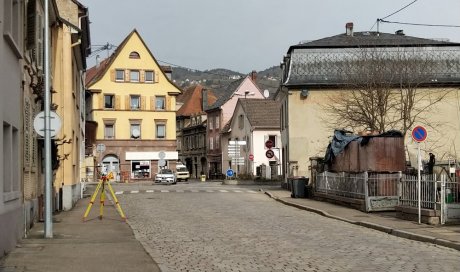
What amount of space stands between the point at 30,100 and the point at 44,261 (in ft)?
21.8

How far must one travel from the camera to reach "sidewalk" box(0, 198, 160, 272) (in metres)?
10.8

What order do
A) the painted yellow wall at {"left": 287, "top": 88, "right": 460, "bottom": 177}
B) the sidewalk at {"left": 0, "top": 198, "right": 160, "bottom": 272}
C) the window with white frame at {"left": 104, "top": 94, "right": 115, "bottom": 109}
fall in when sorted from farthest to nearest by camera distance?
the window with white frame at {"left": 104, "top": 94, "right": 115, "bottom": 109} < the painted yellow wall at {"left": 287, "top": 88, "right": 460, "bottom": 177} < the sidewalk at {"left": 0, "top": 198, "right": 160, "bottom": 272}

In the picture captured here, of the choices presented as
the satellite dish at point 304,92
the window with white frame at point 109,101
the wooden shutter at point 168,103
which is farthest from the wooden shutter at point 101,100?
the satellite dish at point 304,92

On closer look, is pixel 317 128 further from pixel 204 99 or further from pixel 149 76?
pixel 204 99

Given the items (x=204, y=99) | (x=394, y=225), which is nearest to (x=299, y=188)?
(x=394, y=225)

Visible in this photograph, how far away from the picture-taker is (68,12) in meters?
29.4

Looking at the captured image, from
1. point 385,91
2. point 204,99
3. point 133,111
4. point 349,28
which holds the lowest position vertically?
point 385,91

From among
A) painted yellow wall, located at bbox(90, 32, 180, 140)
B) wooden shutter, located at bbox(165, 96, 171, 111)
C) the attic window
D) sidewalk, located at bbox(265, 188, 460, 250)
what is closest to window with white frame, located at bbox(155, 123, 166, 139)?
painted yellow wall, located at bbox(90, 32, 180, 140)

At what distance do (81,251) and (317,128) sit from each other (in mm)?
28877

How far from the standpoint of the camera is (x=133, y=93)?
234 ft

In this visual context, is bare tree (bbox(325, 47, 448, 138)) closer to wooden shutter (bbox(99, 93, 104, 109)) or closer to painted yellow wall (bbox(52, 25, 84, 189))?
painted yellow wall (bbox(52, 25, 84, 189))

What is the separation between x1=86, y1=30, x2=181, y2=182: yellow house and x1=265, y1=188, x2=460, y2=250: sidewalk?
4728cm

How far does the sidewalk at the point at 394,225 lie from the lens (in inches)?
564

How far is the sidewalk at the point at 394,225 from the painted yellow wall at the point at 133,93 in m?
47.6
